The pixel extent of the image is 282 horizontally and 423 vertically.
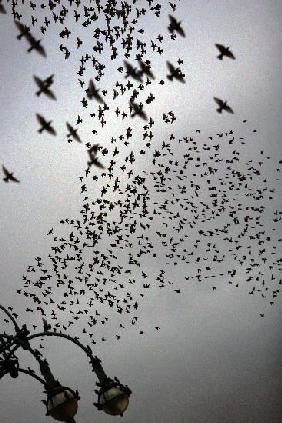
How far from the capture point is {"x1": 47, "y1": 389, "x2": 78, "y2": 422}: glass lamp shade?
13.8 feet

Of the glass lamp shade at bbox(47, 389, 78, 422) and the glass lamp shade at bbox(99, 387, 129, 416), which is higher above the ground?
the glass lamp shade at bbox(99, 387, 129, 416)

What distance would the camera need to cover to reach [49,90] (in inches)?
387

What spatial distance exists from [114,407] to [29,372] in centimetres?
113

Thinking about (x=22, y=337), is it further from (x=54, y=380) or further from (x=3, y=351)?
(x=54, y=380)

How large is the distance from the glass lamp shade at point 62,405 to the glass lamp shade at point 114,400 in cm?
30

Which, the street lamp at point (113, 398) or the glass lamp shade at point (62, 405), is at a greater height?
the street lamp at point (113, 398)

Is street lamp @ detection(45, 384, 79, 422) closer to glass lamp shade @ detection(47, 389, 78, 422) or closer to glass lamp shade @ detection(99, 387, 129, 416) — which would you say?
glass lamp shade @ detection(47, 389, 78, 422)

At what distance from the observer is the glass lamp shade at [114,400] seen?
14.3 ft

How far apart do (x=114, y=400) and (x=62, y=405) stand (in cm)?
53

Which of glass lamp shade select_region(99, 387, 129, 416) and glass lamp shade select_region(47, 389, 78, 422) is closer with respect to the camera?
glass lamp shade select_region(47, 389, 78, 422)

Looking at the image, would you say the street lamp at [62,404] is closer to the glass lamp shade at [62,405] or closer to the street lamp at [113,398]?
the glass lamp shade at [62,405]

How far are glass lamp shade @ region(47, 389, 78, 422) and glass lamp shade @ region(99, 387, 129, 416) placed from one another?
0.30 metres

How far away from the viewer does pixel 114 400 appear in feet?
14.3

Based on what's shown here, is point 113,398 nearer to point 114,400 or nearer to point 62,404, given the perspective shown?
point 114,400
